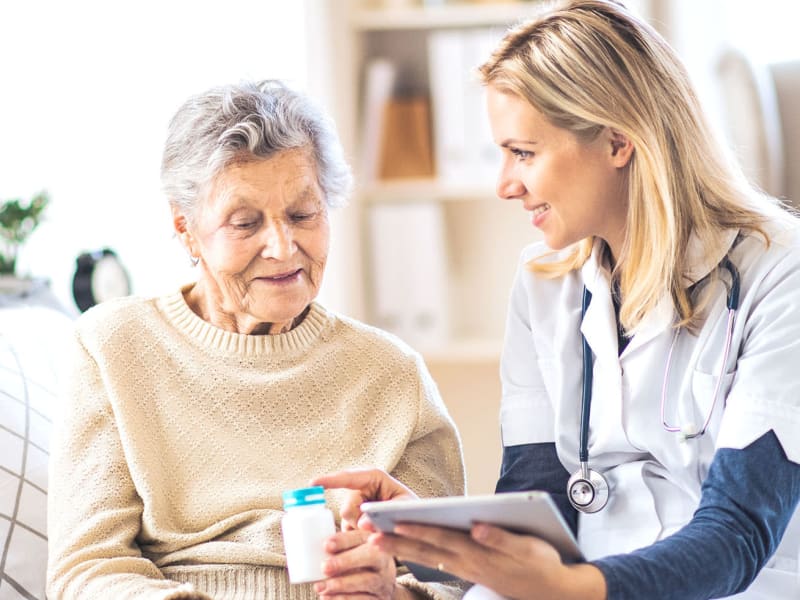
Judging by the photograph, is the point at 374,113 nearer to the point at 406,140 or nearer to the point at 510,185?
the point at 406,140

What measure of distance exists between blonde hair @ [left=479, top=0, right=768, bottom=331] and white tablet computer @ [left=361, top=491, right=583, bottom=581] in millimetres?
462

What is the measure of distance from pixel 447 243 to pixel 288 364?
5.37ft

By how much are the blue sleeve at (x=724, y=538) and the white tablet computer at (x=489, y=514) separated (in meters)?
0.08

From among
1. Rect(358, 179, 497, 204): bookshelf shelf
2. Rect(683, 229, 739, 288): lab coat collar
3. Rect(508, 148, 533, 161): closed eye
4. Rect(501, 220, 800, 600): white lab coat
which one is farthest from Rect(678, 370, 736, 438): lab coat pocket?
Result: Rect(358, 179, 497, 204): bookshelf shelf

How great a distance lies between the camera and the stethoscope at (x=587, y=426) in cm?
148

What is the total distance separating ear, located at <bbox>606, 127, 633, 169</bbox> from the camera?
Answer: 1540mm

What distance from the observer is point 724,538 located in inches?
51.3

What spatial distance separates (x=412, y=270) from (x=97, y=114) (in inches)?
36.4

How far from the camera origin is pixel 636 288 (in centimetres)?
155

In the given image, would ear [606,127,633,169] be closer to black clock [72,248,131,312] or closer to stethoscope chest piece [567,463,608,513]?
stethoscope chest piece [567,463,608,513]

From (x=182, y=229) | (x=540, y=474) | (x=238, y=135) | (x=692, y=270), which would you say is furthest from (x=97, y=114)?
(x=692, y=270)

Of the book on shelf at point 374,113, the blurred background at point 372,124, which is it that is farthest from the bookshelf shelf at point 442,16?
the book on shelf at point 374,113

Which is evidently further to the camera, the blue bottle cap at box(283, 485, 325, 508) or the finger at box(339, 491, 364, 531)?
the finger at box(339, 491, 364, 531)

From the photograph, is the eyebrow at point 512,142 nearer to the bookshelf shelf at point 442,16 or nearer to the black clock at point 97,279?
the black clock at point 97,279
